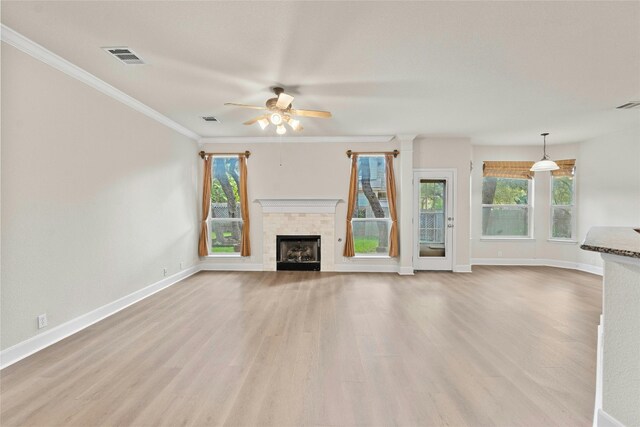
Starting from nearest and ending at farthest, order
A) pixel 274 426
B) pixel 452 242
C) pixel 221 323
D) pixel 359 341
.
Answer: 1. pixel 274 426
2. pixel 359 341
3. pixel 221 323
4. pixel 452 242

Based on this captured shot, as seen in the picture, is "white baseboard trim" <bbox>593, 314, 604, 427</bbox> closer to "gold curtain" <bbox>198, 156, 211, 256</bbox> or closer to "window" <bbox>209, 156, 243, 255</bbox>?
"window" <bbox>209, 156, 243, 255</bbox>

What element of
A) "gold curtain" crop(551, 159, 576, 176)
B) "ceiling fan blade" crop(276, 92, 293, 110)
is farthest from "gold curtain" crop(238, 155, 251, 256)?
"gold curtain" crop(551, 159, 576, 176)

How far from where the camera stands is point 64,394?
194 centimetres

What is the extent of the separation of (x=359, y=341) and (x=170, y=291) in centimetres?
324

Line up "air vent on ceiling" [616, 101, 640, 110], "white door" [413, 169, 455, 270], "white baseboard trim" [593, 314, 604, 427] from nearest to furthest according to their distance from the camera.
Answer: "white baseboard trim" [593, 314, 604, 427]
"air vent on ceiling" [616, 101, 640, 110]
"white door" [413, 169, 455, 270]

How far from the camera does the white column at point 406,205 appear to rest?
569 cm

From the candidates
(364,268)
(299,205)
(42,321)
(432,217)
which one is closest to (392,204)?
(432,217)

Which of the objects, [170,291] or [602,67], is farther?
[170,291]

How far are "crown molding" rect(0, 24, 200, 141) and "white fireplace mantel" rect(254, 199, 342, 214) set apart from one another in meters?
2.48

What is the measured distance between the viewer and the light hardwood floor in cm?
177

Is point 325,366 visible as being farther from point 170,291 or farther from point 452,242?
point 452,242

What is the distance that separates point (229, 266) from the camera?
5941 mm

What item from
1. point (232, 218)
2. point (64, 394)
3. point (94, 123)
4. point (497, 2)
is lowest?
point (64, 394)

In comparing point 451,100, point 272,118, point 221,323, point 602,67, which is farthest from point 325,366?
point 602,67
